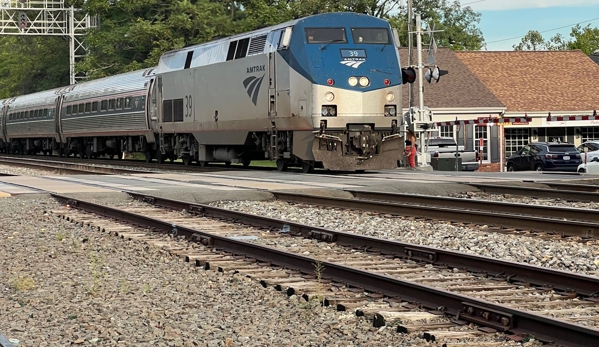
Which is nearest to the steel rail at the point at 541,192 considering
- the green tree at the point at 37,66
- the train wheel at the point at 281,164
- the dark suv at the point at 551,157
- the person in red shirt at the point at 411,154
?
the train wheel at the point at 281,164

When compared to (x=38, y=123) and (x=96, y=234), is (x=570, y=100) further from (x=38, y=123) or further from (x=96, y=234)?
(x=96, y=234)

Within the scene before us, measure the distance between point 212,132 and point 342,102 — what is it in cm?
581

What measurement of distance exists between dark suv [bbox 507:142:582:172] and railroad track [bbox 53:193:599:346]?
23170 millimetres

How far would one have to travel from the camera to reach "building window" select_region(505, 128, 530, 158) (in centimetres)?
4694

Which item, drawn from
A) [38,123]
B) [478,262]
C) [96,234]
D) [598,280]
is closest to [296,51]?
[96,234]

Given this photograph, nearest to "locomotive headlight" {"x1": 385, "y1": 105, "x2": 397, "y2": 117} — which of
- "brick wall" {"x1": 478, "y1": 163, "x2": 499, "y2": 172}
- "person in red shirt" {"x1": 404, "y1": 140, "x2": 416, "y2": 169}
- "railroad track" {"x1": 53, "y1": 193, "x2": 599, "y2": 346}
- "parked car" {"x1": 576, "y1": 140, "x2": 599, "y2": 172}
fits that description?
"person in red shirt" {"x1": 404, "y1": 140, "x2": 416, "y2": 169}

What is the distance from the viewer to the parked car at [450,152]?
118 ft

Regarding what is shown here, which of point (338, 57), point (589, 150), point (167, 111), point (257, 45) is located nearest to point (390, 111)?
point (338, 57)

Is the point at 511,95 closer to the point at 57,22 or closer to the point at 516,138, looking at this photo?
the point at 516,138

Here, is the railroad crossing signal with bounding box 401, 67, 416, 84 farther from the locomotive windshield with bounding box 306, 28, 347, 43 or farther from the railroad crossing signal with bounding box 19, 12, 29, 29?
the railroad crossing signal with bounding box 19, 12, 29, 29

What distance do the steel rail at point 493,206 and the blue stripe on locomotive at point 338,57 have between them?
17.2 ft

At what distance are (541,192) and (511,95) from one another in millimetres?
33446

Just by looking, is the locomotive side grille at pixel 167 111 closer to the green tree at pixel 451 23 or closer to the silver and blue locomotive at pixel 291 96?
the silver and blue locomotive at pixel 291 96

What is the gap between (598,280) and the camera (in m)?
7.09
